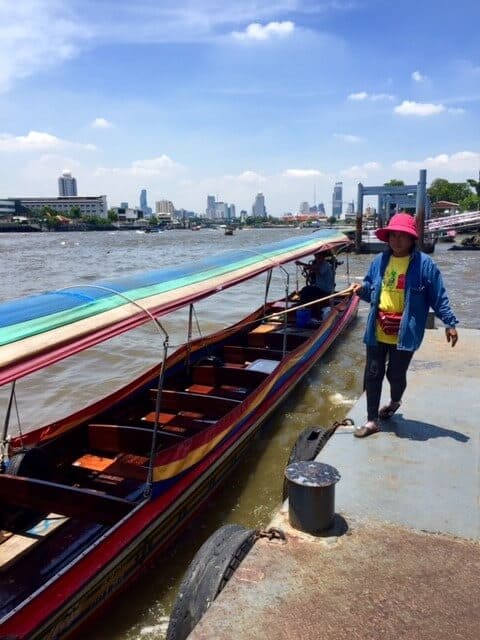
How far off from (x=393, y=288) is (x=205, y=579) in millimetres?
2604

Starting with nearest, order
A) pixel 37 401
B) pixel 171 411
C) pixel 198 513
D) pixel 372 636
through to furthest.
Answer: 1. pixel 372 636
2. pixel 198 513
3. pixel 171 411
4. pixel 37 401

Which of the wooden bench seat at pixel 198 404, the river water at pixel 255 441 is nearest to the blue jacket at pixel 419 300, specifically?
the river water at pixel 255 441

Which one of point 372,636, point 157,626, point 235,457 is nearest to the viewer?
point 372,636

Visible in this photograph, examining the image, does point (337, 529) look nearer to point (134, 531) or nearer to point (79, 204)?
point (134, 531)

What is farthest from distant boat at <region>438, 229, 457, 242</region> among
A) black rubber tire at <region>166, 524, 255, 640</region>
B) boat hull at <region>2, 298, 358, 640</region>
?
black rubber tire at <region>166, 524, 255, 640</region>

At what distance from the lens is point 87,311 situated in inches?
153

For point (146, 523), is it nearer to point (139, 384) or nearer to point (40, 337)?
point (40, 337)

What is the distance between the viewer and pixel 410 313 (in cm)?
404

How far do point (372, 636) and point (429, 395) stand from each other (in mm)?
3366

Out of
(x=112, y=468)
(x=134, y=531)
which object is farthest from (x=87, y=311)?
(x=112, y=468)

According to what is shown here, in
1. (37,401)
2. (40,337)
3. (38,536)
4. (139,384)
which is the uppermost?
(40,337)

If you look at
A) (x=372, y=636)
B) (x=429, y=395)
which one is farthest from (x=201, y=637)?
(x=429, y=395)

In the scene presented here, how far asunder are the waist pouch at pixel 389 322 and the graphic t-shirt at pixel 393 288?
1.1 inches

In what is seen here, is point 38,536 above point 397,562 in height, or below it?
below
